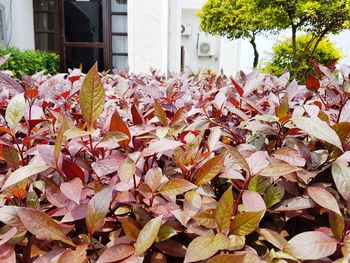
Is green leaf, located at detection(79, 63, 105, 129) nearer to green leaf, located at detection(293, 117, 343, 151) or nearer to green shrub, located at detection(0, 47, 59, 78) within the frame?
green leaf, located at detection(293, 117, 343, 151)

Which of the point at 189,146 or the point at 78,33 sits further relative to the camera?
the point at 78,33

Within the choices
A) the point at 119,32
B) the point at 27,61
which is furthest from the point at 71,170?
the point at 119,32

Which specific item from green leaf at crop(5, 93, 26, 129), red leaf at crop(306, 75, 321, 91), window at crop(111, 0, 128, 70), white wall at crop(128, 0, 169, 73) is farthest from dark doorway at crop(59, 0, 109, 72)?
green leaf at crop(5, 93, 26, 129)

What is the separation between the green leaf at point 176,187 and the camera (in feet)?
1.85

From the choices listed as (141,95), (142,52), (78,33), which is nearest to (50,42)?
(78,33)

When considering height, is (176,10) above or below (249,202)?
above

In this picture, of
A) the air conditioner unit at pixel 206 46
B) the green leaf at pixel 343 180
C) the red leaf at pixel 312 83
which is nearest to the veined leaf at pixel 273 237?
the green leaf at pixel 343 180

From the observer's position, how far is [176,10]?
734 cm

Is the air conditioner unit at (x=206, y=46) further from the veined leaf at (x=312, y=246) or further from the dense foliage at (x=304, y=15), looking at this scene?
the veined leaf at (x=312, y=246)

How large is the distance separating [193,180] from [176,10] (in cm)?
719

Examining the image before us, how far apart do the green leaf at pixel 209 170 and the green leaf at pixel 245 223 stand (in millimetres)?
85

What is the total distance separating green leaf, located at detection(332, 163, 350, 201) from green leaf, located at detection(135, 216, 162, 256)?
1.01 ft

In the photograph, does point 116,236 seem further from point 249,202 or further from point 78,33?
point 78,33

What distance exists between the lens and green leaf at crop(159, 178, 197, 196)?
1.85 ft
